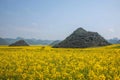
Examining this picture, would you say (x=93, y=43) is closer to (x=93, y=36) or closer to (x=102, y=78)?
(x=93, y=36)

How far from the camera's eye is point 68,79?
43.5 ft

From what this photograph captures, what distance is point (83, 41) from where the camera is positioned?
71.1 meters

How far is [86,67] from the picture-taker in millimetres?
16797

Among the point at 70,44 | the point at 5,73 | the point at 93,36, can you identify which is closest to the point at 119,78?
the point at 5,73

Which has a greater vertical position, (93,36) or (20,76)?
(93,36)

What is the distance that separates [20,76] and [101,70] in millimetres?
4305

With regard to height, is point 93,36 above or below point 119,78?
above

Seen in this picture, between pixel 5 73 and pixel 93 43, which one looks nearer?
pixel 5 73

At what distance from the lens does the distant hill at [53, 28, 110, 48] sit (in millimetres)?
69812

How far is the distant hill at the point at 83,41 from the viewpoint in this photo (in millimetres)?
69812

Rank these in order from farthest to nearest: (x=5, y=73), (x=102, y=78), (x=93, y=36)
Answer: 1. (x=93, y=36)
2. (x=5, y=73)
3. (x=102, y=78)

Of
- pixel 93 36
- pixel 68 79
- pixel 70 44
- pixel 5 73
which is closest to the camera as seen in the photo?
pixel 68 79

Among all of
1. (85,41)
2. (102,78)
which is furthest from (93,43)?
(102,78)

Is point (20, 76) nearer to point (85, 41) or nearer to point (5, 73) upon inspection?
point (5, 73)
